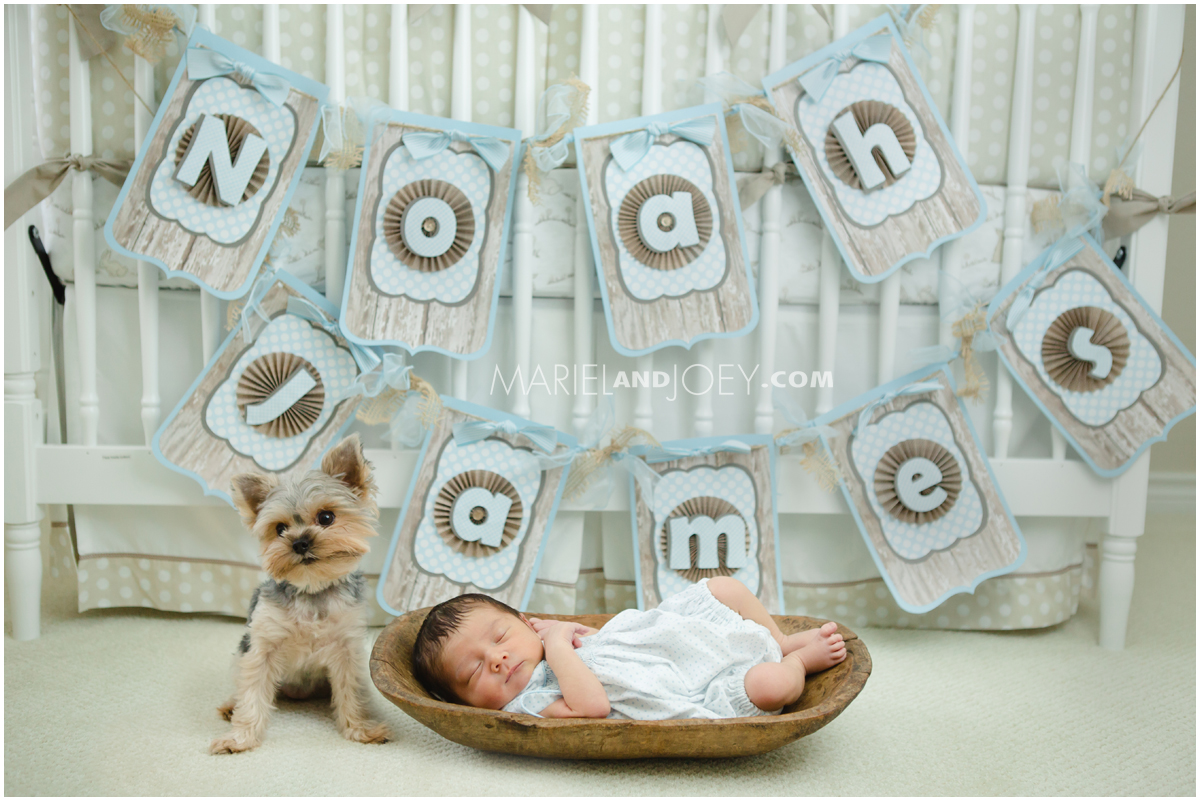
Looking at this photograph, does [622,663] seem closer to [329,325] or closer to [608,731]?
[608,731]

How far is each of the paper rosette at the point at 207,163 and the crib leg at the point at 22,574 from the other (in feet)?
1.98

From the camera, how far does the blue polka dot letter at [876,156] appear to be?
131 centimetres

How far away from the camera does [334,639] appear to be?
1.02m

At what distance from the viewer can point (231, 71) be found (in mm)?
1259

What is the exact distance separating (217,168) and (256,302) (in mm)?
210

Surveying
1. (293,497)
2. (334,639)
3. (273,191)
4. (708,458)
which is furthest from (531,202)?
(334,639)

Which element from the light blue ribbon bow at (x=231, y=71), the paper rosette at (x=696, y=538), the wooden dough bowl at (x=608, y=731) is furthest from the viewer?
the paper rosette at (x=696, y=538)

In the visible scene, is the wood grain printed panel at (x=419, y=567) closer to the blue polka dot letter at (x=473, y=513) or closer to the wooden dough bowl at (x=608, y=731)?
the blue polka dot letter at (x=473, y=513)

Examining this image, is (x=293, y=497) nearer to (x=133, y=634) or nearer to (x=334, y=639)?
(x=334, y=639)

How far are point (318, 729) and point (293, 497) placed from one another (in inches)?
12.7

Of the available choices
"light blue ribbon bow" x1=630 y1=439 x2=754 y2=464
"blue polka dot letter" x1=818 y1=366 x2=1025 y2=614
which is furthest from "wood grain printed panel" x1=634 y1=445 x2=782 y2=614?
"blue polka dot letter" x1=818 y1=366 x2=1025 y2=614

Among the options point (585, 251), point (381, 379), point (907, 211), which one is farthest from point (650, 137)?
point (381, 379)

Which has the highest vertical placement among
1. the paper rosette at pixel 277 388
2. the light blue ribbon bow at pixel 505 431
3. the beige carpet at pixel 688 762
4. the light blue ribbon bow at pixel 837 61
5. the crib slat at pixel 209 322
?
the light blue ribbon bow at pixel 837 61

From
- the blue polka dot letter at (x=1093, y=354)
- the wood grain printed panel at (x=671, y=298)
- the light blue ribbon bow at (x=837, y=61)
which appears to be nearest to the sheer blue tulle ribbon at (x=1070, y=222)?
the blue polka dot letter at (x=1093, y=354)
